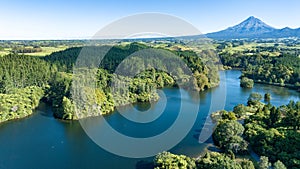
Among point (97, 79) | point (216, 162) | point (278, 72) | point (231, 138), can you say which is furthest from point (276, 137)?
point (278, 72)

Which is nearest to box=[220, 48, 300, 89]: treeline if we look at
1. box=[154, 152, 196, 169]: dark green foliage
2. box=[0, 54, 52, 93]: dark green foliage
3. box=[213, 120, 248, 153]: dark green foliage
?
box=[213, 120, 248, 153]: dark green foliage

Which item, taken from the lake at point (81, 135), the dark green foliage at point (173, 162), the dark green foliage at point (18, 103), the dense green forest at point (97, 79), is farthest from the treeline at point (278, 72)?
the dark green foliage at point (18, 103)

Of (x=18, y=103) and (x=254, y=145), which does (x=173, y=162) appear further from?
(x=18, y=103)

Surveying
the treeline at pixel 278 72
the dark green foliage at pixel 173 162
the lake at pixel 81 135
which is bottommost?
the lake at pixel 81 135

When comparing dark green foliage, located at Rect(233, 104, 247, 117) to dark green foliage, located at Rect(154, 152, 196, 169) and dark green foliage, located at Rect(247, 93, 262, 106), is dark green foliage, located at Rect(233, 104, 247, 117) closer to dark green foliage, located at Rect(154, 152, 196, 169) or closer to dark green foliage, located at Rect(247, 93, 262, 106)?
dark green foliage, located at Rect(247, 93, 262, 106)

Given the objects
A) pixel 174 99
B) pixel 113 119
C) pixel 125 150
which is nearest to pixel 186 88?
pixel 174 99

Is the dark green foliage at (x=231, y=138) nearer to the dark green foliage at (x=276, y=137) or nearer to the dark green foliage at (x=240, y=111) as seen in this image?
the dark green foliage at (x=276, y=137)
